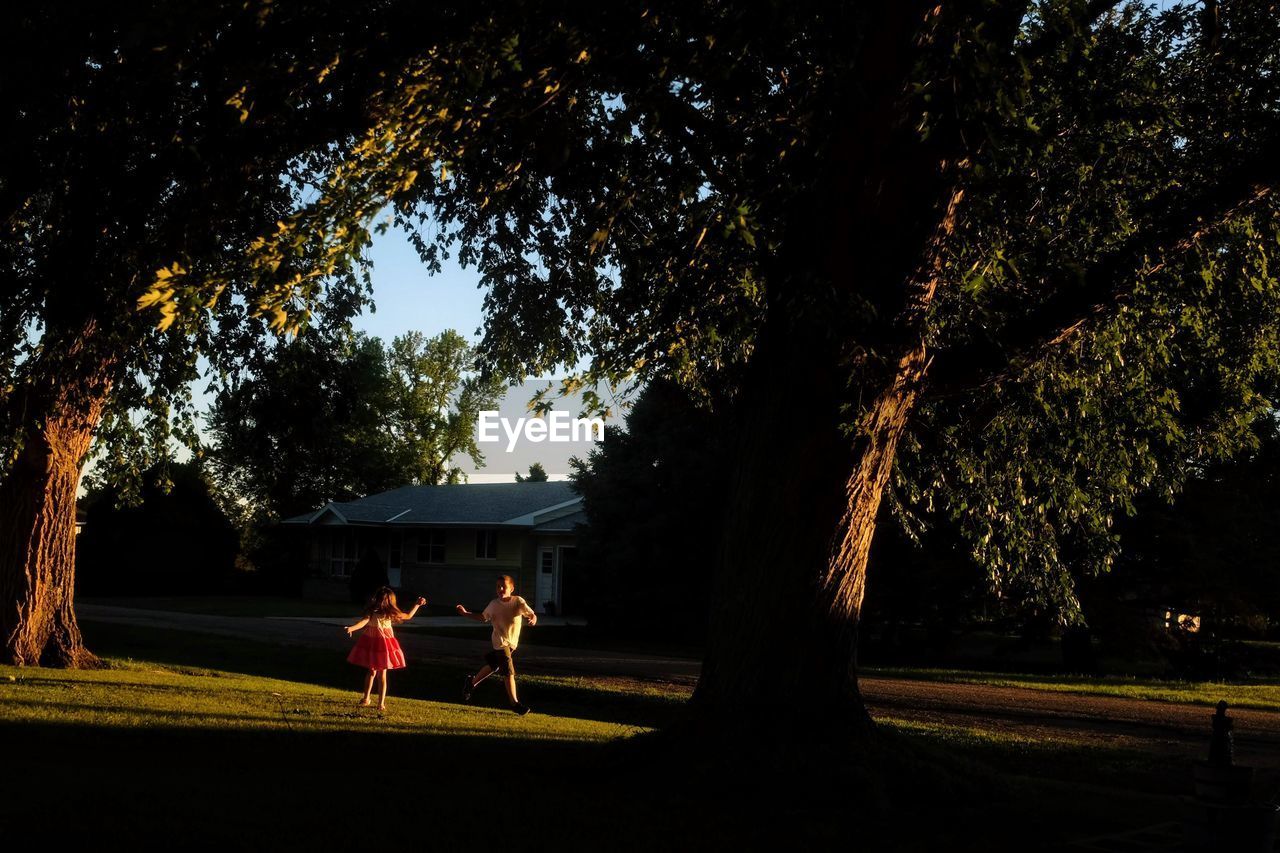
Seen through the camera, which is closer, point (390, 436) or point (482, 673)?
point (482, 673)

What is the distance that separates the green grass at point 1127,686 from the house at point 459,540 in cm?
1781

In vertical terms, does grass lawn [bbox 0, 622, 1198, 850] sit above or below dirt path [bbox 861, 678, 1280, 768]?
above

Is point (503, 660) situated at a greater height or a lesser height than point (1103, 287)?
lesser

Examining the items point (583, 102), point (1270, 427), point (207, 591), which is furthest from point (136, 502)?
point (207, 591)

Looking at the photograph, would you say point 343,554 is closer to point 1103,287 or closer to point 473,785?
point 473,785

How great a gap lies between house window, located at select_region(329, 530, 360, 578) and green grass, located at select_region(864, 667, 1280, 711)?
2897 centimetres

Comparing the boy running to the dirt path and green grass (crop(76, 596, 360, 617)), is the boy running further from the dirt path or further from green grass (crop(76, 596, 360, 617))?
green grass (crop(76, 596, 360, 617))

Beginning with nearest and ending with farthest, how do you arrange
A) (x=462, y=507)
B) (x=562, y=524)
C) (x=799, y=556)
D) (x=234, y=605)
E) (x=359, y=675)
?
1. (x=799, y=556)
2. (x=359, y=675)
3. (x=234, y=605)
4. (x=562, y=524)
5. (x=462, y=507)

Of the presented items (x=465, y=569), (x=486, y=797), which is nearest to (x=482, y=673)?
(x=486, y=797)

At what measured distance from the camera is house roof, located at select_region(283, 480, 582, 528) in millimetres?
43938

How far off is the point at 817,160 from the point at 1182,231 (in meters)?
3.08

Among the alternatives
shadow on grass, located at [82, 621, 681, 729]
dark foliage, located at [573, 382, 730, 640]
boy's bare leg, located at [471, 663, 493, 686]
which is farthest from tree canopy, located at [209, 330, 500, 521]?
boy's bare leg, located at [471, 663, 493, 686]

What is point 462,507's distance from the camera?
154ft

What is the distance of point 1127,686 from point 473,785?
718 inches
